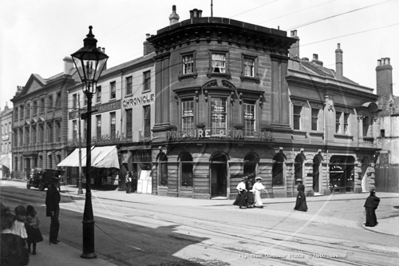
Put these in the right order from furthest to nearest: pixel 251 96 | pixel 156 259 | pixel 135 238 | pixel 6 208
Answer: pixel 251 96 < pixel 135 238 < pixel 156 259 < pixel 6 208

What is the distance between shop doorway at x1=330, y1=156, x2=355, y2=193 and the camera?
1305cm

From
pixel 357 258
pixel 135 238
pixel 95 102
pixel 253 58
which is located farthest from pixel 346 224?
pixel 253 58

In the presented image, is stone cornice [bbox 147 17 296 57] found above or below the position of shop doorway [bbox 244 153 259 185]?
above

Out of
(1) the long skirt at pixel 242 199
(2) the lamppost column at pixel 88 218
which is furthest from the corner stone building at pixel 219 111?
(2) the lamppost column at pixel 88 218

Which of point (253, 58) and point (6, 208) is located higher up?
point (253, 58)

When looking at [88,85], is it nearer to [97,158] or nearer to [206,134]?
[97,158]

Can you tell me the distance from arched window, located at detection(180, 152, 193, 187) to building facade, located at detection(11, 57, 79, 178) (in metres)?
16.4

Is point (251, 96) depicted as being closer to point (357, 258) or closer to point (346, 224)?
point (346, 224)

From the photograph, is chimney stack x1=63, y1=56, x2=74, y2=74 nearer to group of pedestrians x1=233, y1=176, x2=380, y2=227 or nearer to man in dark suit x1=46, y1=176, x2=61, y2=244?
man in dark suit x1=46, y1=176, x2=61, y2=244

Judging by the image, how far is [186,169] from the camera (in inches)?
1011

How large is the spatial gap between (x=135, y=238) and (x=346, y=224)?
26.7ft

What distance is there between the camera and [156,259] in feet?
27.4

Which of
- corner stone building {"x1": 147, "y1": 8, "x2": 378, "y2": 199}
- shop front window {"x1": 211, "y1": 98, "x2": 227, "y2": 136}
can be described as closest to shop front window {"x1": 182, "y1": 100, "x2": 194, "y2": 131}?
corner stone building {"x1": 147, "y1": 8, "x2": 378, "y2": 199}

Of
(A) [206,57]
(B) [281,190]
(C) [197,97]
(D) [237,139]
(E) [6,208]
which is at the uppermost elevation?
(A) [206,57]
